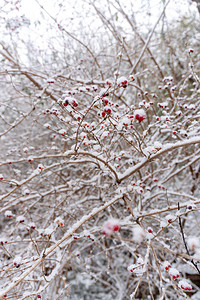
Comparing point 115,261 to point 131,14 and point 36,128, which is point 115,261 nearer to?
point 36,128

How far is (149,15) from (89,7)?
1.26m

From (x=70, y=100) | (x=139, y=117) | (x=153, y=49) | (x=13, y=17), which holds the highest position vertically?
(x=13, y=17)

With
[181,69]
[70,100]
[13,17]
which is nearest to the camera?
[70,100]

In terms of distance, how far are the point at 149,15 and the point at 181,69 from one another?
1648mm

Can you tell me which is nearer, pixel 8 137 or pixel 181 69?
pixel 181 69

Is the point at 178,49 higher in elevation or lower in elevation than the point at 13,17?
lower

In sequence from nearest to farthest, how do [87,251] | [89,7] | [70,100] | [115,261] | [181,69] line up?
[70,100] < [89,7] < [115,261] < [181,69] < [87,251]

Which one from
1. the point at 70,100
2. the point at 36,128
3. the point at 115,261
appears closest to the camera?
the point at 70,100

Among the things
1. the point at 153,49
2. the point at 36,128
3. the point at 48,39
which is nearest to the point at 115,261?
the point at 36,128

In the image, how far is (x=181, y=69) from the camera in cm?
525

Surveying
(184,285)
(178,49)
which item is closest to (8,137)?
(178,49)

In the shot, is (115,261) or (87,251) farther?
(87,251)

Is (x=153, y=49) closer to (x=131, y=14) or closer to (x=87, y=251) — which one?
(x=131, y=14)

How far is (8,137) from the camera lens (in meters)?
5.86
